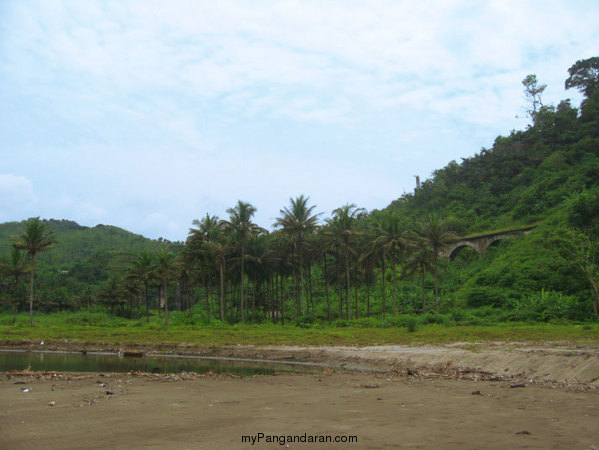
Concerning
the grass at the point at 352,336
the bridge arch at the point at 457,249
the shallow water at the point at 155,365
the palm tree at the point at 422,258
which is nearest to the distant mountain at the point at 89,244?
the grass at the point at 352,336

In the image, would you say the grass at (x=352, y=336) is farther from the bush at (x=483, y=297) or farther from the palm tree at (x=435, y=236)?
the palm tree at (x=435, y=236)

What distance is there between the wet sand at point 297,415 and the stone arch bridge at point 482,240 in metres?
50.6

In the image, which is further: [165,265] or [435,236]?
[165,265]

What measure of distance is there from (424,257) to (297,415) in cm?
4153

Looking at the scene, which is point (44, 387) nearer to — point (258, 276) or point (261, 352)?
point (261, 352)

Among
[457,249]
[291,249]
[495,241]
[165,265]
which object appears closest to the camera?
[165,265]

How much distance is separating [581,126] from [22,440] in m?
87.4

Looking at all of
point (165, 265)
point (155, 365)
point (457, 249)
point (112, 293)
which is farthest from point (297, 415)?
point (112, 293)

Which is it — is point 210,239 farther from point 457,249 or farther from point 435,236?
point 457,249

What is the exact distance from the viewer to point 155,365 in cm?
2184

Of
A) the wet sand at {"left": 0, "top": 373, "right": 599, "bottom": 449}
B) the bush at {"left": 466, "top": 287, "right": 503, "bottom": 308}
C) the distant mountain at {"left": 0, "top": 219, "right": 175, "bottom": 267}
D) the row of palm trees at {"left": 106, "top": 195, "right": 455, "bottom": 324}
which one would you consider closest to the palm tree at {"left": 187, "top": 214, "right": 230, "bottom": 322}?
the row of palm trees at {"left": 106, "top": 195, "right": 455, "bottom": 324}

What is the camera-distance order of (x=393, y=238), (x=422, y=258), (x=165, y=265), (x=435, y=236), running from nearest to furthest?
(x=393, y=238)
(x=435, y=236)
(x=422, y=258)
(x=165, y=265)

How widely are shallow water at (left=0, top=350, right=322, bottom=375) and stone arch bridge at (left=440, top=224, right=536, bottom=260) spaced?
42.6 m

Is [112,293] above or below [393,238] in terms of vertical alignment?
below
